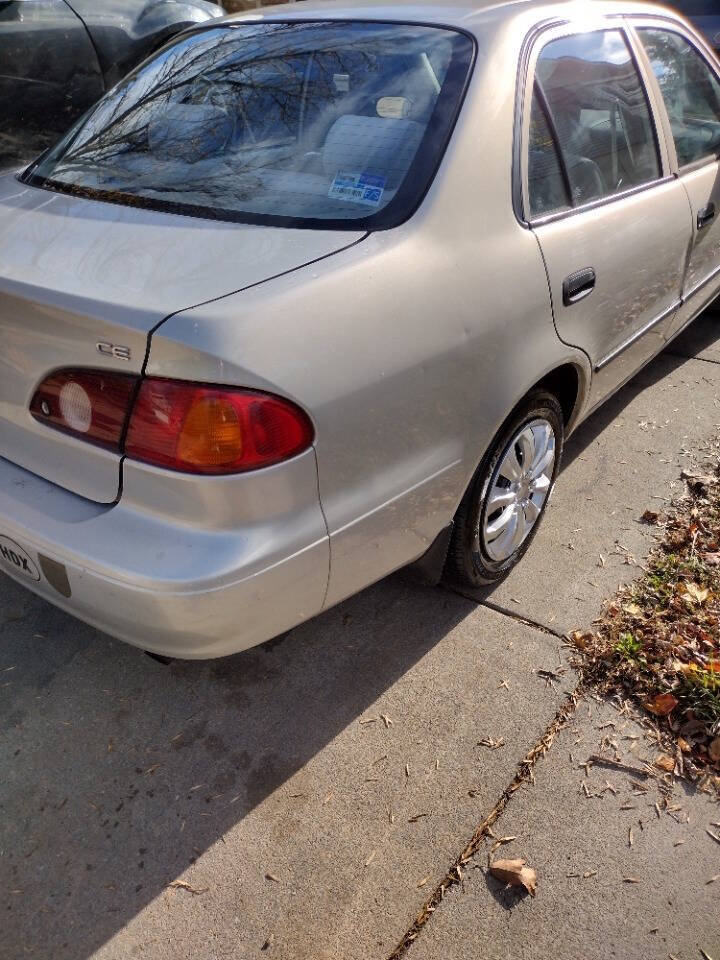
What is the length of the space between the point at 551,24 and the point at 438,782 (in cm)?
224

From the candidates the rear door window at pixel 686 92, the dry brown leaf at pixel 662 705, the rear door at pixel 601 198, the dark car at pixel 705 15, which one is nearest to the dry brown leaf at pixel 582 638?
the dry brown leaf at pixel 662 705

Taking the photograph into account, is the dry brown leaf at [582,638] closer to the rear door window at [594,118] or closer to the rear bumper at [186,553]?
the rear bumper at [186,553]

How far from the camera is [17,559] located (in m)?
2.03

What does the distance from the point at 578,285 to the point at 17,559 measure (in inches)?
69.1

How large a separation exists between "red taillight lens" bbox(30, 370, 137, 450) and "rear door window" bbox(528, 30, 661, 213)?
51.6 inches

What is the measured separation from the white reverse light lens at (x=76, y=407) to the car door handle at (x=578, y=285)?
4.64 ft

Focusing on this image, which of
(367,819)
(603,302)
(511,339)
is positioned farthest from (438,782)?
(603,302)

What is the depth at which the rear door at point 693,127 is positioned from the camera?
3285 millimetres

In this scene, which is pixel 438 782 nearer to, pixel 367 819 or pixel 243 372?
pixel 367 819

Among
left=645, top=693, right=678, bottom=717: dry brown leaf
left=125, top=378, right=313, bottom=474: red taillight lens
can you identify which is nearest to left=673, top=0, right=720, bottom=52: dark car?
left=645, top=693, right=678, bottom=717: dry brown leaf

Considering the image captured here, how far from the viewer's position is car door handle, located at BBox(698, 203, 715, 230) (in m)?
3.48

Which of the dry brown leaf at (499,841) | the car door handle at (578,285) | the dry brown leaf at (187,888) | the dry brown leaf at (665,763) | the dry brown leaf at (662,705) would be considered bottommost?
the dry brown leaf at (665,763)

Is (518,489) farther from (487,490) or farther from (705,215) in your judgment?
(705,215)

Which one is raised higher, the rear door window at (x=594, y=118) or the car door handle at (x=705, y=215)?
the rear door window at (x=594, y=118)
